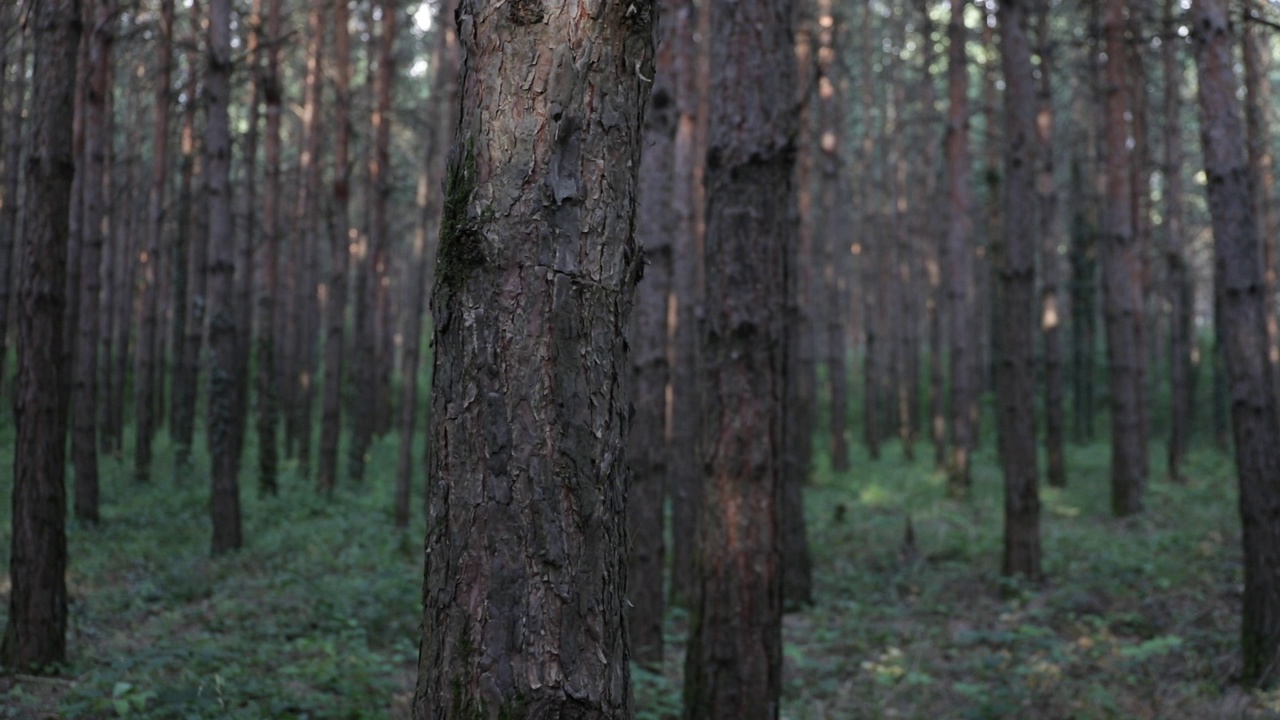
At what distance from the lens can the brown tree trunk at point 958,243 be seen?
1595cm

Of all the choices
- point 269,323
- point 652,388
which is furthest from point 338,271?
point 652,388

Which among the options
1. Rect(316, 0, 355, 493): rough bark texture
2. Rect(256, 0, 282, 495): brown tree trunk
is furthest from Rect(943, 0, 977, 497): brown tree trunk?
Rect(256, 0, 282, 495): brown tree trunk

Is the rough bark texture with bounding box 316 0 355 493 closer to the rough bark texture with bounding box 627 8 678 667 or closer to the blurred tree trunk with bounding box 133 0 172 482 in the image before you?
the blurred tree trunk with bounding box 133 0 172 482

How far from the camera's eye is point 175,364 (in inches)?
760

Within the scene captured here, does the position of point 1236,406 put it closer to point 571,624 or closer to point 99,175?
point 571,624

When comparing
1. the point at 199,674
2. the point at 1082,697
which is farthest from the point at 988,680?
the point at 199,674

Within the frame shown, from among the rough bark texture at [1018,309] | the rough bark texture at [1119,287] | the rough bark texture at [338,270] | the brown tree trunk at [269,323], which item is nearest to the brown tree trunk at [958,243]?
the rough bark texture at [1119,287]

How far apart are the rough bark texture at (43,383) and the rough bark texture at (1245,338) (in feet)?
21.8

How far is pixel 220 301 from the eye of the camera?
11.1 meters

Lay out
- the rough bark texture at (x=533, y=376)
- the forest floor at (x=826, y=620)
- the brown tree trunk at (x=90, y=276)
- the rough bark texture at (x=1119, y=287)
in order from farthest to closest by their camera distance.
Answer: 1. the rough bark texture at (x=1119, y=287)
2. the brown tree trunk at (x=90, y=276)
3. the forest floor at (x=826, y=620)
4. the rough bark texture at (x=533, y=376)

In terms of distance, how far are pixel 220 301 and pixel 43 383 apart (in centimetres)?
567

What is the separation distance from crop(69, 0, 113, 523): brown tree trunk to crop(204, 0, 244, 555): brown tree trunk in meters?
1.40

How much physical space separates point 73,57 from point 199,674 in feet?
→ 11.5

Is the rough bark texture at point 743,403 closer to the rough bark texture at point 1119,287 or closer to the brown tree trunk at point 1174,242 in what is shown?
the rough bark texture at point 1119,287
